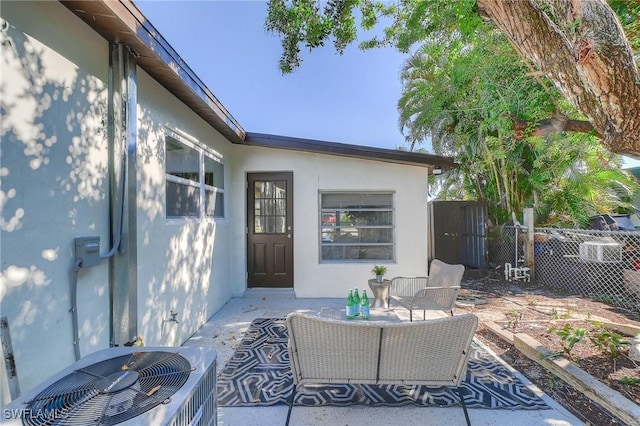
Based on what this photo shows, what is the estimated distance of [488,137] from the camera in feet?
20.9

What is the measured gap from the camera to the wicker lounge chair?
2061 mm

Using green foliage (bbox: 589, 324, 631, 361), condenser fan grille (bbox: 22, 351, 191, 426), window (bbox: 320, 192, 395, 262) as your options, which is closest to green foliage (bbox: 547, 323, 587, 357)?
green foliage (bbox: 589, 324, 631, 361)

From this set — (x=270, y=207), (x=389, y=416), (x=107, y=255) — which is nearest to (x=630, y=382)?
(x=389, y=416)

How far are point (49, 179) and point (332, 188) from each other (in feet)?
13.7

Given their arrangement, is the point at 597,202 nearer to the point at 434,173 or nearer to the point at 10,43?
the point at 434,173

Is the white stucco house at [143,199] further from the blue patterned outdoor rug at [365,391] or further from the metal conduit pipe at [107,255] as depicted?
the blue patterned outdoor rug at [365,391]

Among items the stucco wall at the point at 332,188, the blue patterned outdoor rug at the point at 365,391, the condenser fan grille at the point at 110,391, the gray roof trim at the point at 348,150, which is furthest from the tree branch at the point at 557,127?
the condenser fan grille at the point at 110,391

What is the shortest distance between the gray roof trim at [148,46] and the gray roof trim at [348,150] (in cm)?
130

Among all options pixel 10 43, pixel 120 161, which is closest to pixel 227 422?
pixel 120 161

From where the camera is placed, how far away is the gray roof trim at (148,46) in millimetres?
1989

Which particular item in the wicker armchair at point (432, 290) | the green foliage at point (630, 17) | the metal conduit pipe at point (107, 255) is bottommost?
the wicker armchair at point (432, 290)

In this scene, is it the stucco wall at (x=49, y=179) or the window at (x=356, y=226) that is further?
the window at (x=356, y=226)

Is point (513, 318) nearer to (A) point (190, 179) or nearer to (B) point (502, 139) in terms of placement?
(B) point (502, 139)

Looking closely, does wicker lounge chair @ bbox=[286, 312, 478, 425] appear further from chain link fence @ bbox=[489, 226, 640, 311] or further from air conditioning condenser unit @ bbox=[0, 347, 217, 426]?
chain link fence @ bbox=[489, 226, 640, 311]
